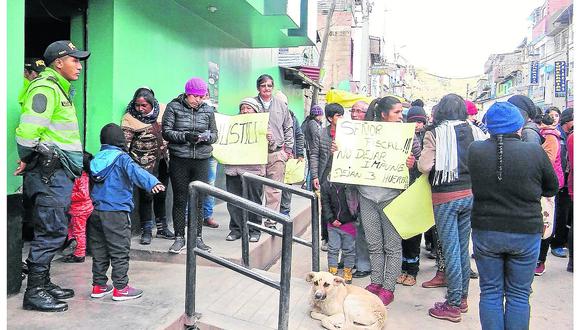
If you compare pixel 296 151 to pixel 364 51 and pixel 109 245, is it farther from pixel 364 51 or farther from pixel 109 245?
pixel 364 51

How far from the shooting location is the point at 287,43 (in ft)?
34.2

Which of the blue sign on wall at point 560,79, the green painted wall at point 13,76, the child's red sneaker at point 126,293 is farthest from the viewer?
the blue sign on wall at point 560,79

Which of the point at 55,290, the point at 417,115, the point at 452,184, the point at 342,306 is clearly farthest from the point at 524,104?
the point at 55,290

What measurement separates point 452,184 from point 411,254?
1.52m

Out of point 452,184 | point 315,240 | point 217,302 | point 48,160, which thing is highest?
point 48,160

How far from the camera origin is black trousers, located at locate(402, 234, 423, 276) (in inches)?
212

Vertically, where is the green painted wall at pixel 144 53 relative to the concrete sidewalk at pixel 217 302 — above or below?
above

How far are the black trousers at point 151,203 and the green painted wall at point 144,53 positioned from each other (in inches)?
29.2

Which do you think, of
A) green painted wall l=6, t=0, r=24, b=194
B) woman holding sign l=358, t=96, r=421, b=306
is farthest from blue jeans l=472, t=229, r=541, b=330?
green painted wall l=6, t=0, r=24, b=194

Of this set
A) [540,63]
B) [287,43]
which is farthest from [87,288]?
[540,63]

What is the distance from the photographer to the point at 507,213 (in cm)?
326

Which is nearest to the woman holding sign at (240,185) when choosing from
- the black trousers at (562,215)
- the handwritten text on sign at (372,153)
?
the handwritten text on sign at (372,153)

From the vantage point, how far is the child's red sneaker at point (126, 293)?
12.6ft

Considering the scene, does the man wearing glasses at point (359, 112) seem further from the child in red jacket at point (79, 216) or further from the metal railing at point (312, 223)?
the child in red jacket at point (79, 216)
